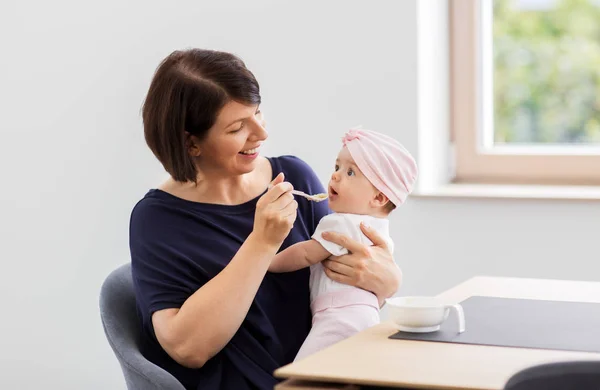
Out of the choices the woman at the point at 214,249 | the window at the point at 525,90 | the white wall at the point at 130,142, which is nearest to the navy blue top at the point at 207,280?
the woman at the point at 214,249

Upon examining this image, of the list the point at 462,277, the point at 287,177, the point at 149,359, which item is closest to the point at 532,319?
the point at 287,177

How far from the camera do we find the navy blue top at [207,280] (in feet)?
6.26

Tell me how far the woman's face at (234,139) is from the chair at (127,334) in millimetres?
343

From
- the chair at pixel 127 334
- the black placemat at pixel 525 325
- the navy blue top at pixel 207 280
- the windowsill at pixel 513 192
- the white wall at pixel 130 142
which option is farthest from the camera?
the white wall at pixel 130 142

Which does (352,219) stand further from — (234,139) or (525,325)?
(525,325)

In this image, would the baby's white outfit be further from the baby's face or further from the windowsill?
the windowsill

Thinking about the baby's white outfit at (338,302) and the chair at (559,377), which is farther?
the baby's white outfit at (338,302)

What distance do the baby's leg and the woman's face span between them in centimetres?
36

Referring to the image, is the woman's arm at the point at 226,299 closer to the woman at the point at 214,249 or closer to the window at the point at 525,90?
the woman at the point at 214,249

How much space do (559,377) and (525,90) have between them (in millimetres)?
2220

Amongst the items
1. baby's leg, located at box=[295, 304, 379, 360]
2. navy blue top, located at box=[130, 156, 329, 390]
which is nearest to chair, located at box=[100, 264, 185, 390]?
navy blue top, located at box=[130, 156, 329, 390]

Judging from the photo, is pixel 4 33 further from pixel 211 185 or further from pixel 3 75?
pixel 211 185

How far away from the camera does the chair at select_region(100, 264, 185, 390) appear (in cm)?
180

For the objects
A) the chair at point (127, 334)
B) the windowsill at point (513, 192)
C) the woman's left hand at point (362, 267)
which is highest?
the windowsill at point (513, 192)
